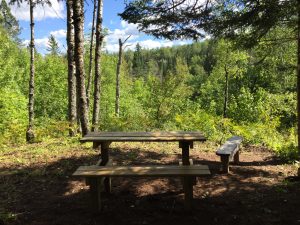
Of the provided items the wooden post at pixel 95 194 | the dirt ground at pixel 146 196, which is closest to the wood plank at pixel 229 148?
the dirt ground at pixel 146 196

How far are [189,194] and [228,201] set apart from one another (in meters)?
0.84

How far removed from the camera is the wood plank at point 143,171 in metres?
4.60

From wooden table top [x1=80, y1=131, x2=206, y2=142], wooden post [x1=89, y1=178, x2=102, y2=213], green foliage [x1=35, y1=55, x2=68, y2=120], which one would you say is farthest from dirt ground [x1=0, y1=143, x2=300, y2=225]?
green foliage [x1=35, y1=55, x2=68, y2=120]

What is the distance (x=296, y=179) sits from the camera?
637cm

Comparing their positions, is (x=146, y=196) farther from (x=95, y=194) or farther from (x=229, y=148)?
(x=229, y=148)

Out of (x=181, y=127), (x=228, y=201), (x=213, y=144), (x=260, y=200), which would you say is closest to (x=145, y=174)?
(x=228, y=201)

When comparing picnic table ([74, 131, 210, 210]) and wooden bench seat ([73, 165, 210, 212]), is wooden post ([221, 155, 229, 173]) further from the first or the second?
wooden bench seat ([73, 165, 210, 212])

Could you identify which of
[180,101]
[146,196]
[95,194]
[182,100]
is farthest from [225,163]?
[182,100]

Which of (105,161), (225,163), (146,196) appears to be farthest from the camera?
(225,163)

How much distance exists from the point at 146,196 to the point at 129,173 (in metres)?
1.01

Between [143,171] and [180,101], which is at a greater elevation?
[180,101]

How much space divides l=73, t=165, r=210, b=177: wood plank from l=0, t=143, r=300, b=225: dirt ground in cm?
63

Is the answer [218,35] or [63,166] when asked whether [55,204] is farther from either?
[218,35]

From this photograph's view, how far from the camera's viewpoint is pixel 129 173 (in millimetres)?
4668
